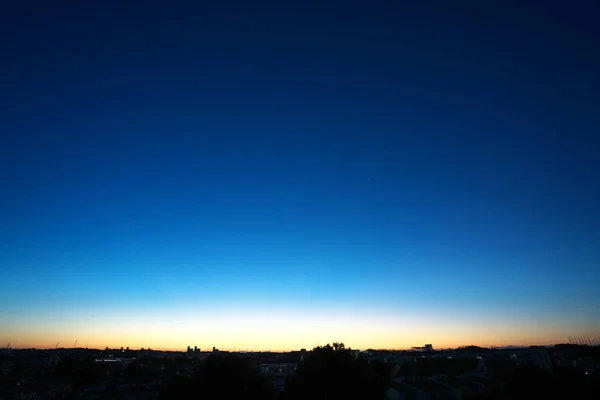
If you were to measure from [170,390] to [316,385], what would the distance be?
16.4 m

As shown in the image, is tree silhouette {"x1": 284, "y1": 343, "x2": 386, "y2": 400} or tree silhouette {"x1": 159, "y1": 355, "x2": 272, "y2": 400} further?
tree silhouette {"x1": 284, "y1": 343, "x2": 386, "y2": 400}

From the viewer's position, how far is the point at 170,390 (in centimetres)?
3953

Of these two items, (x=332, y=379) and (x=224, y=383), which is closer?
(x=224, y=383)

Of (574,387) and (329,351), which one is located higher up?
(329,351)

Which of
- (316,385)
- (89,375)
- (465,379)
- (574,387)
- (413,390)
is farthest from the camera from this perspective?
(89,375)

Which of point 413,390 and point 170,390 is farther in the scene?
point 413,390

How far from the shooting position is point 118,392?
2074 inches

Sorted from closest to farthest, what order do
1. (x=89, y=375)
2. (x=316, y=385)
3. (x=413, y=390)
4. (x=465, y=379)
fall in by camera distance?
1. (x=316, y=385)
2. (x=413, y=390)
3. (x=465, y=379)
4. (x=89, y=375)

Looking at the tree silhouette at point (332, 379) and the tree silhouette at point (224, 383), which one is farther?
the tree silhouette at point (332, 379)

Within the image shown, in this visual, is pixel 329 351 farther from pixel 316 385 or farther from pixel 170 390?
pixel 170 390

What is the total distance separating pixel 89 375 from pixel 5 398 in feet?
96.2

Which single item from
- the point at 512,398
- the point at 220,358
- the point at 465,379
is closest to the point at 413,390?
the point at 465,379

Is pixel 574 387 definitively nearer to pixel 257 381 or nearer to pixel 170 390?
pixel 257 381

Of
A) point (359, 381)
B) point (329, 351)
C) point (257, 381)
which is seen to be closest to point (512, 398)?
point (359, 381)
